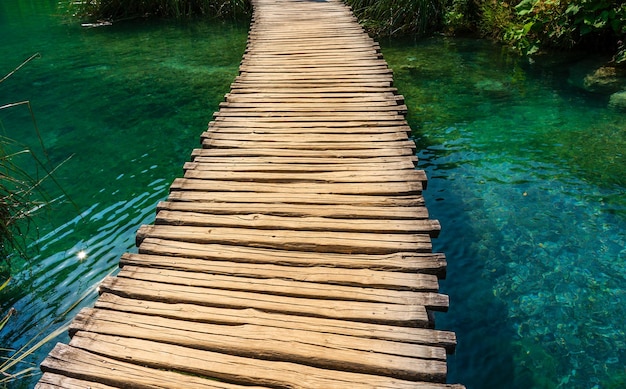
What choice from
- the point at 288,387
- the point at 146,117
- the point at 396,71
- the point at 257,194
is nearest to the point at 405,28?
the point at 396,71

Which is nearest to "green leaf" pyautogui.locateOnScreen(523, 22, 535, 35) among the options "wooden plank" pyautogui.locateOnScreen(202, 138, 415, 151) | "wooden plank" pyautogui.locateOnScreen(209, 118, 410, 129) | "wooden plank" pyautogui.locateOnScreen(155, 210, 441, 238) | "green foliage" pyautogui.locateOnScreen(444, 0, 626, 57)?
"green foliage" pyautogui.locateOnScreen(444, 0, 626, 57)

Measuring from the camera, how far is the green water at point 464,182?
4.32m

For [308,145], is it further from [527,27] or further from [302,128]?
[527,27]

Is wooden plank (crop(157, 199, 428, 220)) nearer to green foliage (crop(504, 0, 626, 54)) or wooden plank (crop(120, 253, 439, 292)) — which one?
wooden plank (crop(120, 253, 439, 292))

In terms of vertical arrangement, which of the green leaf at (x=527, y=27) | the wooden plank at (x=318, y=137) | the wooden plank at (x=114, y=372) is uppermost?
the green leaf at (x=527, y=27)

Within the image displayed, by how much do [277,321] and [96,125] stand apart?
686cm

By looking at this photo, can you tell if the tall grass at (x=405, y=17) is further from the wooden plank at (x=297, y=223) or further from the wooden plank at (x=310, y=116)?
the wooden plank at (x=297, y=223)

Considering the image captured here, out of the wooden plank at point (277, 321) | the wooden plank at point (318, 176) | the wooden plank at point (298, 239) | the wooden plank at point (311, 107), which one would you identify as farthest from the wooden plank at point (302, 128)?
the wooden plank at point (277, 321)

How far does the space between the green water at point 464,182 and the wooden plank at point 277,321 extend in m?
1.22

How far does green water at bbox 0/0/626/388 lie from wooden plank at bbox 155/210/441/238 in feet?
3.59

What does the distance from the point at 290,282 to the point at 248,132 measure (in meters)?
2.69

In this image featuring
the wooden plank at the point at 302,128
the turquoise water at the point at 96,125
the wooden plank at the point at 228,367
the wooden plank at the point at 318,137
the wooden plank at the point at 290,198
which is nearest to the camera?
the wooden plank at the point at 228,367

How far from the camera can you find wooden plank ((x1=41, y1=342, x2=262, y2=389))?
9.07 ft

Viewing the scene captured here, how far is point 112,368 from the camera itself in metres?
2.87
